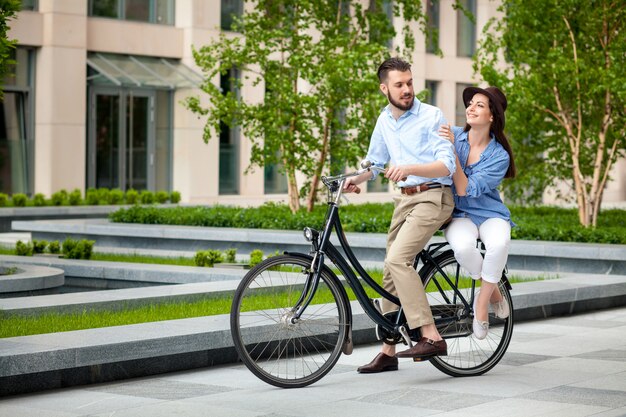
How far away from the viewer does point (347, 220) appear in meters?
18.2

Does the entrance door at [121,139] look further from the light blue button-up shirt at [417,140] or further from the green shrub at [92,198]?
the light blue button-up shirt at [417,140]

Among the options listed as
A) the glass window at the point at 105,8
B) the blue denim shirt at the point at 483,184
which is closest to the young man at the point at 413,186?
the blue denim shirt at the point at 483,184

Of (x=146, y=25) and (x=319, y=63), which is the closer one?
(x=319, y=63)

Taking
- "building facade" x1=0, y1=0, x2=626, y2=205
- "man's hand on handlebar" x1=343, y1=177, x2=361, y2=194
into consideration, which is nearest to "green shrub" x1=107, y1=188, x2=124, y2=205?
"building facade" x1=0, y1=0, x2=626, y2=205

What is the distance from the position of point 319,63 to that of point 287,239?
451 centimetres

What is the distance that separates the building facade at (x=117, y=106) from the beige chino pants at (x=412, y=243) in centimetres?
2083

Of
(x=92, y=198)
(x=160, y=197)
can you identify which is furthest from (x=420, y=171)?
(x=160, y=197)

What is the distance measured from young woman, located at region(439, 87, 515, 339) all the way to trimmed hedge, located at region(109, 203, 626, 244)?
8.50 m

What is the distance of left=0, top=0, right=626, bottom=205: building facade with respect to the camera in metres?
30.3

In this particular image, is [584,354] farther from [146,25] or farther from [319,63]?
[146,25]

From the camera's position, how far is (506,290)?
27.0ft

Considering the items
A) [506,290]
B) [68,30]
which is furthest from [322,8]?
[506,290]

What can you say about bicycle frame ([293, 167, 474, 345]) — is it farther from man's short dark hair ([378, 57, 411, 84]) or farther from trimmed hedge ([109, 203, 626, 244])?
trimmed hedge ([109, 203, 626, 244])

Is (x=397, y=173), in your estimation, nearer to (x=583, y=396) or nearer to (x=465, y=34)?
(x=583, y=396)
